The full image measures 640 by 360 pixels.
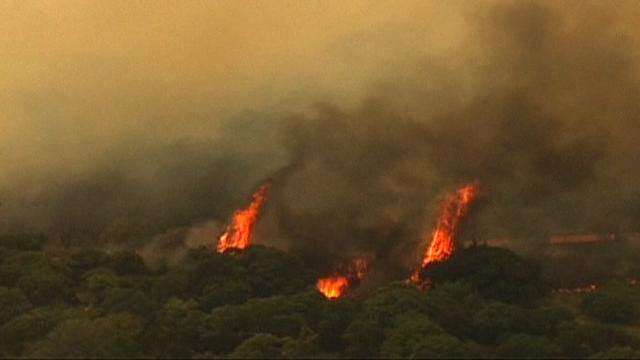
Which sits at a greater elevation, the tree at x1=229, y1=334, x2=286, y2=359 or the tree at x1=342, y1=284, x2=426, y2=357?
the tree at x1=342, y1=284, x2=426, y2=357

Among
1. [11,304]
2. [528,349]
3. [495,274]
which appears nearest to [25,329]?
[11,304]

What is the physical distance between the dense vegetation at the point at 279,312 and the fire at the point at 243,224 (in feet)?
3.90

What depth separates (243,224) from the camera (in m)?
9.25

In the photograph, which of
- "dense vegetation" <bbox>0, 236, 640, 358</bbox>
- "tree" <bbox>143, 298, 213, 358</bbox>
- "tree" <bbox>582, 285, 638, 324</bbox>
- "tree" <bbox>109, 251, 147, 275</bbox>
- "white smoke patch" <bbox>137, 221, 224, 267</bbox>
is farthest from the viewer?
"white smoke patch" <bbox>137, 221, 224, 267</bbox>

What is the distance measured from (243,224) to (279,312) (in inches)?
107

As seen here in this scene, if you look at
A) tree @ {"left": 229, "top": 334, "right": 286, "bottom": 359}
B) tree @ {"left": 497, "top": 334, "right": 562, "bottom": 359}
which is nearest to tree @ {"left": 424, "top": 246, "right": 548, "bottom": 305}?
tree @ {"left": 497, "top": 334, "right": 562, "bottom": 359}

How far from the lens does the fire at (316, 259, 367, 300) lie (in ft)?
26.1

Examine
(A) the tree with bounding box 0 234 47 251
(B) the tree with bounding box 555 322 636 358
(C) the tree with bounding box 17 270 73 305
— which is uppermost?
(A) the tree with bounding box 0 234 47 251

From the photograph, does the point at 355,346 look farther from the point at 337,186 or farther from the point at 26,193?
the point at 26,193

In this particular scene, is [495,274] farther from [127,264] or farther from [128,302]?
[127,264]

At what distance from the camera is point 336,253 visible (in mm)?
8695

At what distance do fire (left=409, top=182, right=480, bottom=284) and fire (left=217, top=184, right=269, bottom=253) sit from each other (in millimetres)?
1505

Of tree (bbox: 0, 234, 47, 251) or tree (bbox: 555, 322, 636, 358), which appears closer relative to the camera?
tree (bbox: 555, 322, 636, 358)

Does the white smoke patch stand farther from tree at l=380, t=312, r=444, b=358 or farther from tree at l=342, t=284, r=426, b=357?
tree at l=380, t=312, r=444, b=358
